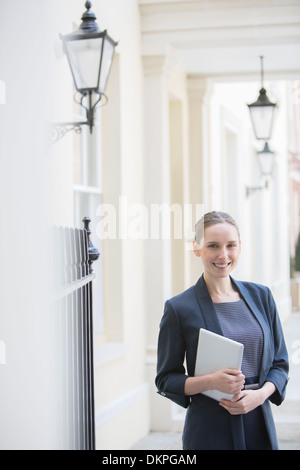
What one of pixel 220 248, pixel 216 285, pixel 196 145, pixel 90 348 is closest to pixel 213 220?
pixel 220 248

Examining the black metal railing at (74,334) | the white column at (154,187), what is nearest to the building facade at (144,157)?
the white column at (154,187)

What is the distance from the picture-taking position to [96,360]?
436 centimetres

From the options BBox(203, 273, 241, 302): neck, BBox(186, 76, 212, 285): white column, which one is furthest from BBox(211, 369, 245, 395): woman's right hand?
BBox(186, 76, 212, 285): white column

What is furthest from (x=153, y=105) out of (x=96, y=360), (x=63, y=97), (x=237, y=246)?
(x=237, y=246)

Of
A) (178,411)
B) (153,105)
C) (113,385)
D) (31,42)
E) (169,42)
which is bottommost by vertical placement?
(178,411)

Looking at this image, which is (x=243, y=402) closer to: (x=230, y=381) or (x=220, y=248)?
(x=230, y=381)

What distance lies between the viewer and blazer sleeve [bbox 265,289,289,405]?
6.81ft

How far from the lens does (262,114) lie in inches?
239

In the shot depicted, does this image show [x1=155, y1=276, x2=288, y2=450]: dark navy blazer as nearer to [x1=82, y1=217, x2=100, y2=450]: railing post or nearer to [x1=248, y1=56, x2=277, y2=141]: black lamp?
[x1=82, y1=217, x2=100, y2=450]: railing post

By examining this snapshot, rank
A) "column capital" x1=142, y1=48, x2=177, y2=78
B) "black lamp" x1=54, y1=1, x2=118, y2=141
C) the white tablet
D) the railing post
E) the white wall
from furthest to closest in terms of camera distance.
A: 1. "column capital" x1=142, y1=48, x2=177, y2=78
2. "black lamp" x1=54, y1=1, x2=118, y2=141
3. the railing post
4. the white tablet
5. the white wall

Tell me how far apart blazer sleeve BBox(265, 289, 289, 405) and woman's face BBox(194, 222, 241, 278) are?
0.18 meters

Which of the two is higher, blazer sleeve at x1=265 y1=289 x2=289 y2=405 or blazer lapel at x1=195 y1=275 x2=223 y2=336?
blazer lapel at x1=195 y1=275 x2=223 y2=336
